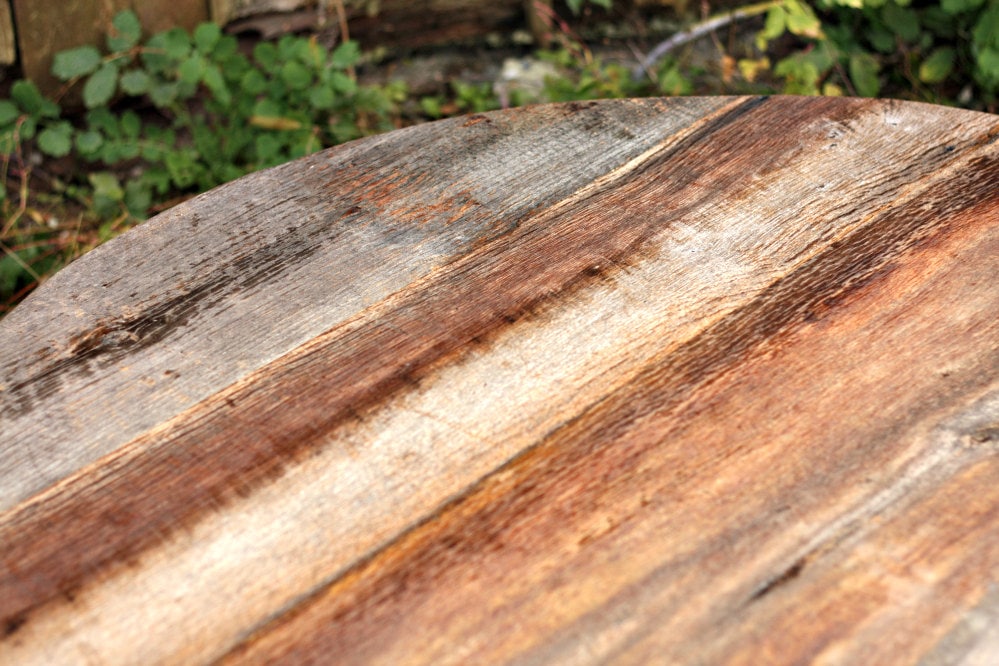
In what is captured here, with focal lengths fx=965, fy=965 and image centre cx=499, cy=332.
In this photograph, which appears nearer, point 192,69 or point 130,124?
point 192,69

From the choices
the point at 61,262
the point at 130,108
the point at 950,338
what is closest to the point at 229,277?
the point at 950,338

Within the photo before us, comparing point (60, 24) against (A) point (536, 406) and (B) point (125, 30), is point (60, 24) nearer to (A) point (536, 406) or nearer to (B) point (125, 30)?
(B) point (125, 30)

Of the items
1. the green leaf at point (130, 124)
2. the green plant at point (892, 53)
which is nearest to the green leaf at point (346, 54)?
the green leaf at point (130, 124)

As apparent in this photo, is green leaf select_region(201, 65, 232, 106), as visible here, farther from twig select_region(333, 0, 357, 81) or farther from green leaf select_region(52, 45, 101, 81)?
twig select_region(333, 0, 357, 81)

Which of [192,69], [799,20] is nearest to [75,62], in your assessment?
[192,69]

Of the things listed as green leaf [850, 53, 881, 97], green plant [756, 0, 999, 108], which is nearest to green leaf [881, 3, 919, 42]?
green plant [756, 0, 999, 108]

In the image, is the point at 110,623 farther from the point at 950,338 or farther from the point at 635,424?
the point at 950,338

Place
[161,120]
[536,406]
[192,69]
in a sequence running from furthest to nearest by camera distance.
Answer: [161,120]
[192,69]
[536,406]

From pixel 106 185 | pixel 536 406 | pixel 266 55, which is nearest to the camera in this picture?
pixel 536 406
